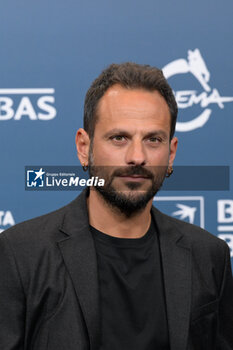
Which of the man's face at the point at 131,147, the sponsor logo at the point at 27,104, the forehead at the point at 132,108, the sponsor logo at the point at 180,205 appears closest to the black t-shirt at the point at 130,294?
the man's face at the point at 131,147

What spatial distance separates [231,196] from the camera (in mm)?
2088

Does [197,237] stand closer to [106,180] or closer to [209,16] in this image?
[106,180]

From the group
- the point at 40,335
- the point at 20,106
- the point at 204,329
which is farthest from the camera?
the point at 20,106

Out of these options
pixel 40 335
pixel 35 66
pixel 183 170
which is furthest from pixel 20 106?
pixel 40 335

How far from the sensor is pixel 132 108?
133 centimetres

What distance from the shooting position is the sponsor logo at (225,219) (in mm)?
2082

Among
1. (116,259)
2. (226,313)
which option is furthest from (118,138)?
(226,313)

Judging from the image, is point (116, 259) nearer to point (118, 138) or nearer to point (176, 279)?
point (176, 279)

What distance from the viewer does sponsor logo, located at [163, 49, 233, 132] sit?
2.05m

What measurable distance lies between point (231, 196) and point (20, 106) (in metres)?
0.94

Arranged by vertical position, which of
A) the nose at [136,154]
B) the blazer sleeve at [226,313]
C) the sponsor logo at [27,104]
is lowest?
the blazer sleeve at [226,313]

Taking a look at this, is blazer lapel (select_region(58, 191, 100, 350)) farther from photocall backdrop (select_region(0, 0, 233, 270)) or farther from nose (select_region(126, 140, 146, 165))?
photocall backdrop (select_region(0, 0, 233, 270))

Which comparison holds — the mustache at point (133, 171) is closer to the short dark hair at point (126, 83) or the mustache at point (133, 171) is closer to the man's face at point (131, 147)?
the man's face at point (131, 147)

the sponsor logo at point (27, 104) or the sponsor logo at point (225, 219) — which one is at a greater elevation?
the sponsor logo at point (27, 104)
